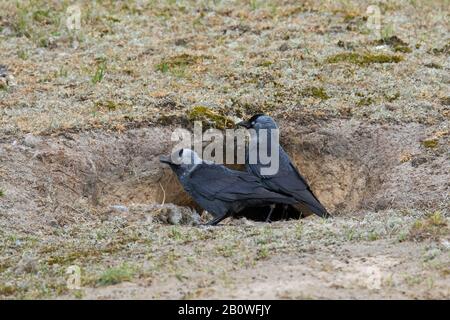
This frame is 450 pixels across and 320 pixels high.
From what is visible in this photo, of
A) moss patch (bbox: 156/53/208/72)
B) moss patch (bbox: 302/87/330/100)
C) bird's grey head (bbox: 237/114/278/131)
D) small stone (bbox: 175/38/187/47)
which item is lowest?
bird's grey head (bbox: 237/114/278/131)

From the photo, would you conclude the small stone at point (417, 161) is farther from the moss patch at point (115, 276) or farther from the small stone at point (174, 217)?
the moss patch at point (115, 276)

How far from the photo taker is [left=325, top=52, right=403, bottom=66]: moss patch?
12578mm

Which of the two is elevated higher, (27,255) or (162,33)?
(162,33)

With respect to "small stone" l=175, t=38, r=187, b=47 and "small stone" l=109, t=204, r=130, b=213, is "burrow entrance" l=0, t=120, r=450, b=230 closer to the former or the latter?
"small stone" l=109, t=204, r=130, b=213

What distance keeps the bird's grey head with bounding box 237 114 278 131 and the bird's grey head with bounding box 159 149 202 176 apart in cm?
81

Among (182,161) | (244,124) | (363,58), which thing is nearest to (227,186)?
(182,161)

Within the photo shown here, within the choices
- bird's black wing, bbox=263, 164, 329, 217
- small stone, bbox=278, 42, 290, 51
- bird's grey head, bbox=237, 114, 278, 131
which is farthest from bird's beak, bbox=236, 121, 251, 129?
small stone, bbox=278, 42, 290, 51

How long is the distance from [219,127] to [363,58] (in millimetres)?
2602

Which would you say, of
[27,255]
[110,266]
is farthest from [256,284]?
[27,255]

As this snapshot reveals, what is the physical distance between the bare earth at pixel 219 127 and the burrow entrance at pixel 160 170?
0.02 m

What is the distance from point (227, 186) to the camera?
983 centimetres
